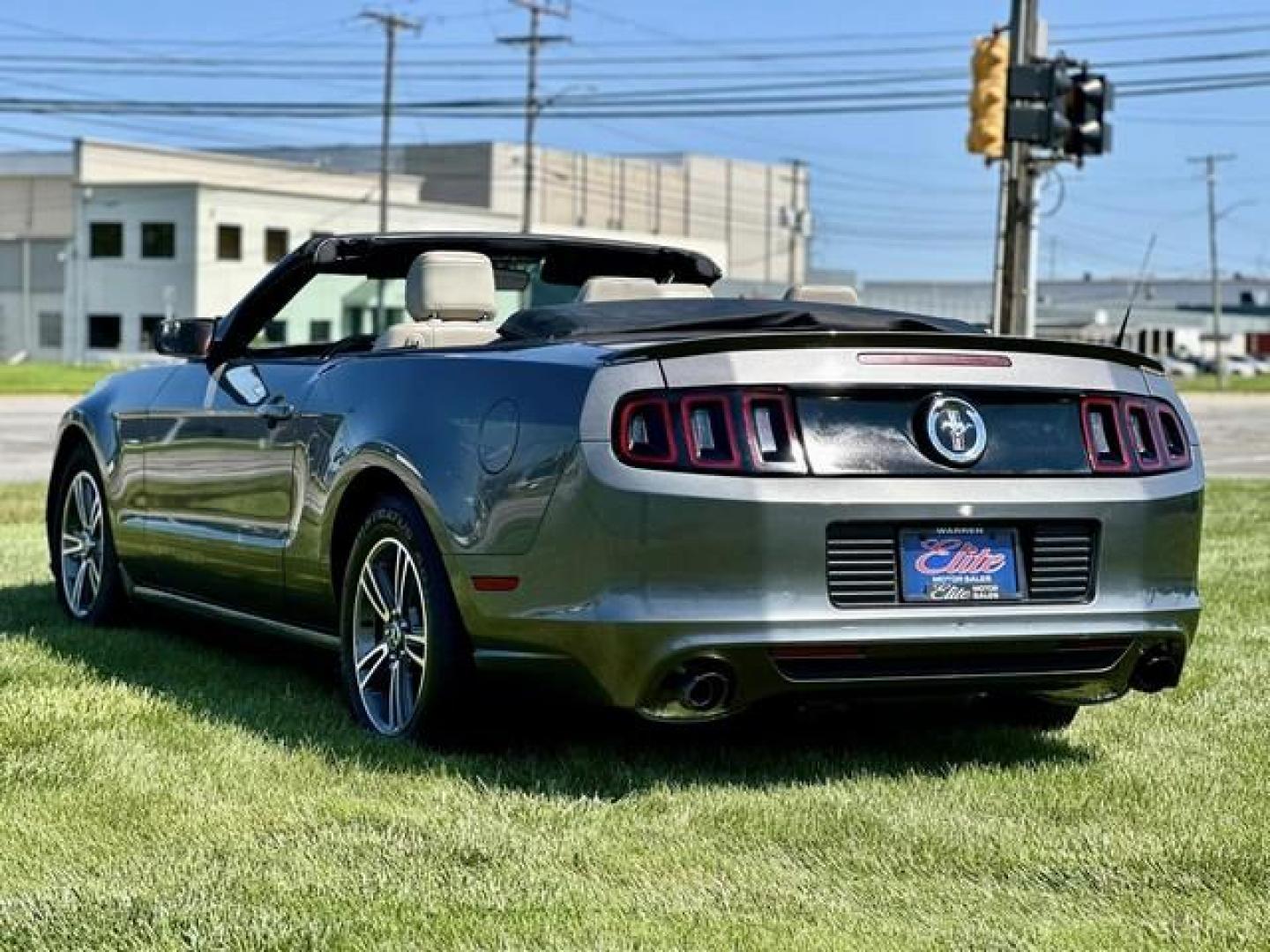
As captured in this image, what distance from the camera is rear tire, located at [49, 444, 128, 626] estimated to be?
8.00 m

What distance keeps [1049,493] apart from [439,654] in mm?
1640

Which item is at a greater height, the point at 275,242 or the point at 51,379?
the point at 275,242

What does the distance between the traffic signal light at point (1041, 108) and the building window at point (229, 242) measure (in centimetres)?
5860

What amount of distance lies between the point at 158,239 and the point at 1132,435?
69.4 metres

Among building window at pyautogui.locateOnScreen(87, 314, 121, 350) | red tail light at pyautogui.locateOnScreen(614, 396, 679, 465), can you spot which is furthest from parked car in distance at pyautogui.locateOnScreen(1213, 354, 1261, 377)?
red tail light at pyautogui.locateOnScreen(614, 396, 679, 465)

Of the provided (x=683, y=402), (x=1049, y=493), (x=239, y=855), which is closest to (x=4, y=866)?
(x=239, y=855)

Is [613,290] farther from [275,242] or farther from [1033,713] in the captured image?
[275,242]

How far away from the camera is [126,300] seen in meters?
73.7

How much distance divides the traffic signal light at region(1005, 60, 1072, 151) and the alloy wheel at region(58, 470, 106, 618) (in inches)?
373

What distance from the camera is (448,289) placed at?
21.9 feet

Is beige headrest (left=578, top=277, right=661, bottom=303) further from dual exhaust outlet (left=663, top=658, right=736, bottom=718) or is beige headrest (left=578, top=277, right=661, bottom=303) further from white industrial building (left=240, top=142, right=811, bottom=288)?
white industrial building (left=240, top=142, right=811, bottom=288)

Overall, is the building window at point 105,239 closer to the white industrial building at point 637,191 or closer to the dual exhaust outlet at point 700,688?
the white industrial building at point 637,191

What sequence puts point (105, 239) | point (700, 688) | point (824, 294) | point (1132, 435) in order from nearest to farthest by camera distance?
point (700, 688) < point (1132, 435) < point (824, 294) < point (105, 239)

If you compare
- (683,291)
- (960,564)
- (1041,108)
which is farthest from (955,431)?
(1041,108)
